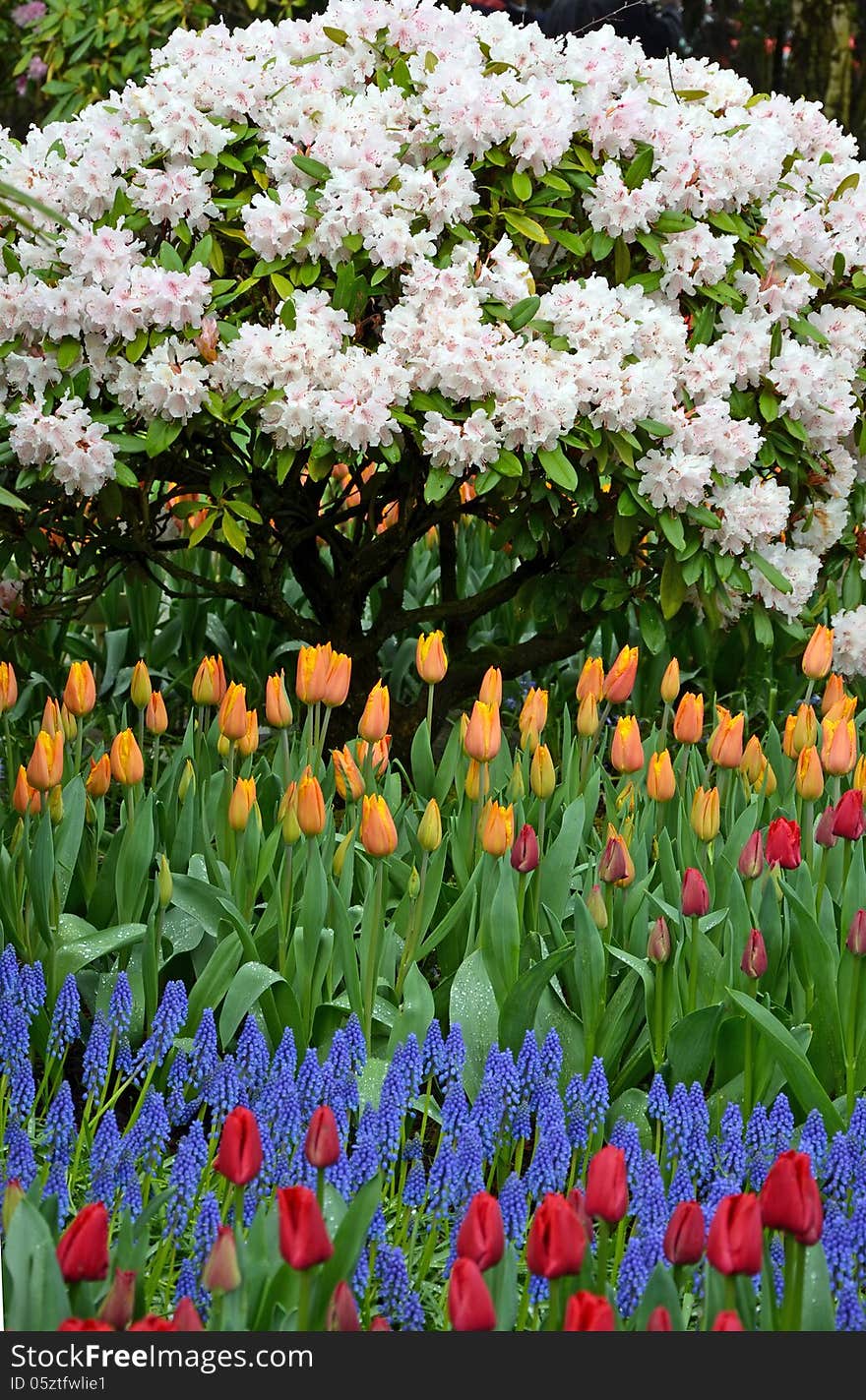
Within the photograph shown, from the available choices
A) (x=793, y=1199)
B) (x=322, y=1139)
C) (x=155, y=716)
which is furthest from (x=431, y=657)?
(x=793, y=1199)

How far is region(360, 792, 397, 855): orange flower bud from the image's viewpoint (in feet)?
7.25

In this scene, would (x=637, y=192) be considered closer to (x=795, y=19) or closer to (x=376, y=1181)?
(x=376, y=1181)

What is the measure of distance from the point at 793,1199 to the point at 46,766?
139 centimetres

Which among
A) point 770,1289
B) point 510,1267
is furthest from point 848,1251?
point 510,1267

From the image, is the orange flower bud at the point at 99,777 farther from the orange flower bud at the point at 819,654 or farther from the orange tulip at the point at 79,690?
the orange flower bud at the point at 819,654

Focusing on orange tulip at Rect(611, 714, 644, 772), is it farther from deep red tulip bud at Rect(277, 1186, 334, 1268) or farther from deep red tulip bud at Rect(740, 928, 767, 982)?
deep red tulip bud at Rect(277, 1186, 334, 1268)

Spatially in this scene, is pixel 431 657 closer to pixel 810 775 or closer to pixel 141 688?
pixel 141 688

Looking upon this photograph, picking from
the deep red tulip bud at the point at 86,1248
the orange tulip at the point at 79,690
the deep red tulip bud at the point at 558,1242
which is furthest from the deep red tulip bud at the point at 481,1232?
the orange tulip at the point at 79,690

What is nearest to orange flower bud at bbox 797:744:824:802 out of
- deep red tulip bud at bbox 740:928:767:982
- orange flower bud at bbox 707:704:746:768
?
orange flower bud at bbox 707:704:746:768

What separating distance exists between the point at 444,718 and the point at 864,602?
1.30m

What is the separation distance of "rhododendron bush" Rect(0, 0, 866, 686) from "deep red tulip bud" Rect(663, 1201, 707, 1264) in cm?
196

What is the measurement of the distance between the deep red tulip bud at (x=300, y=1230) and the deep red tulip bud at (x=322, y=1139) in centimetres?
14

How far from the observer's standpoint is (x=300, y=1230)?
1.39 meters
